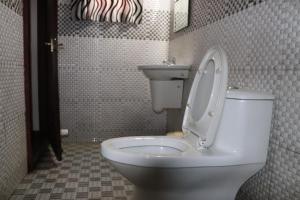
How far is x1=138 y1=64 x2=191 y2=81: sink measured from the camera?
2262 millimetres

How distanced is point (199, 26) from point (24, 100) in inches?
54.7

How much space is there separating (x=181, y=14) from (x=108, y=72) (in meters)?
0.99

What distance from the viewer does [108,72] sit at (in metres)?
3.03

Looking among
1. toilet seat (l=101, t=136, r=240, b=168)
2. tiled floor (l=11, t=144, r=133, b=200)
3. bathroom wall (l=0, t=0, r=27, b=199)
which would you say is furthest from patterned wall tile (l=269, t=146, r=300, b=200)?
bathroom wall (l=0, t=0, r=27, b=199)

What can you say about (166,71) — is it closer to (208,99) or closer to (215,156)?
(208,99)

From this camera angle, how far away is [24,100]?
199cm

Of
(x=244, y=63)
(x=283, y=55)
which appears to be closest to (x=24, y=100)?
(x=244, y=63)

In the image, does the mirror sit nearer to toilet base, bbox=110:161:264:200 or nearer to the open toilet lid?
the open toilet lid

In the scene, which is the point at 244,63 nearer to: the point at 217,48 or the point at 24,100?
the point at 217,48

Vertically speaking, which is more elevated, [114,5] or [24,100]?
[114,5]

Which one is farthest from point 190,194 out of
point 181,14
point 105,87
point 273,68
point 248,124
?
point 105,87

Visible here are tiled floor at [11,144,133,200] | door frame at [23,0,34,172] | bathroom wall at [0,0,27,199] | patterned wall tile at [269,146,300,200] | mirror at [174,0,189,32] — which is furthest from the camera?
mirror at [174,0,189,32]

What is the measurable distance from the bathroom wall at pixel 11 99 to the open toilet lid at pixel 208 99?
1034mm

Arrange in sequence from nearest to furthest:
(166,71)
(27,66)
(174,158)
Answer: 1. (174,158)
2. (27,66)
3. (166,71)
